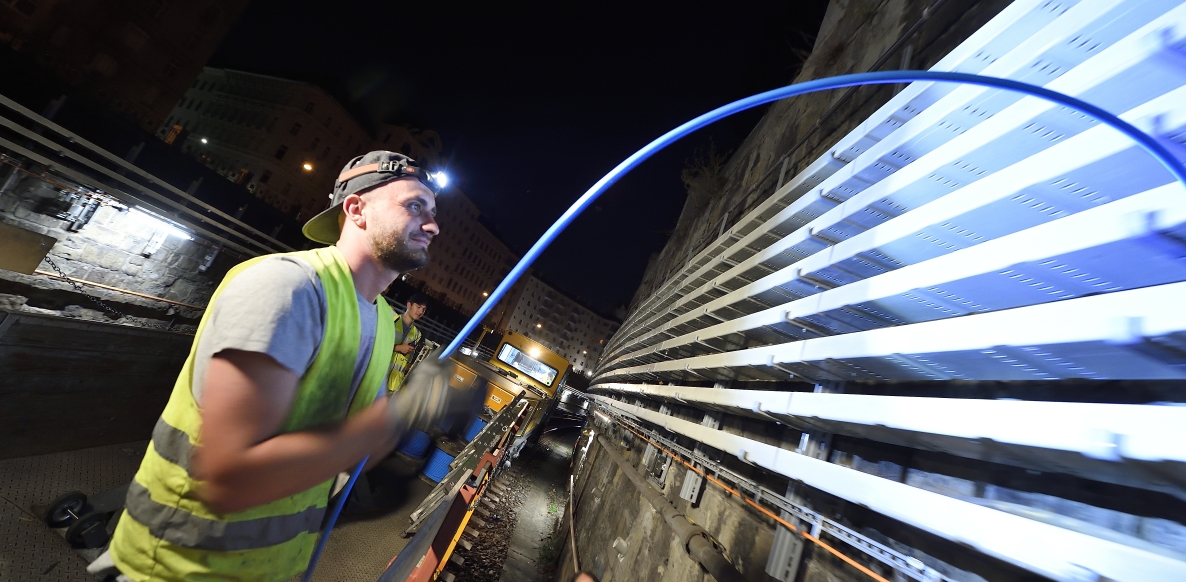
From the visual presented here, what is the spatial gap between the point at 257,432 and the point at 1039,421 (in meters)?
Answer: 1.89

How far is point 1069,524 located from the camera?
1.03 meters

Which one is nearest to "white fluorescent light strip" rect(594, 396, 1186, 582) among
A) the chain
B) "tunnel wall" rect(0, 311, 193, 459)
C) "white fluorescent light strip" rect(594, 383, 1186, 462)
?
"white fluorescent light strip" rect(594, 383, 1186, 462)

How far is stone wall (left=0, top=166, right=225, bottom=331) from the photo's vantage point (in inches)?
159

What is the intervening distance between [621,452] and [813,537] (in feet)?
14.3

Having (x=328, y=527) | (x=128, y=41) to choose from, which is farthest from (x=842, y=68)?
(x=128, y=41)

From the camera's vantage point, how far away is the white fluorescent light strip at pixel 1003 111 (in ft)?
3.48

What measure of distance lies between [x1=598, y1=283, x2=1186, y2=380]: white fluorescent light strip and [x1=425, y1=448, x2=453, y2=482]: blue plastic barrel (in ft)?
23.5

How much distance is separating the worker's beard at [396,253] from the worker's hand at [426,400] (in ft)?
1.49

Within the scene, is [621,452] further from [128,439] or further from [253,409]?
[128,439]

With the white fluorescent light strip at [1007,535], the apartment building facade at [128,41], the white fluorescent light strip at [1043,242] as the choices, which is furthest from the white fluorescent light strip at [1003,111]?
the apartment building facade at [128,41]

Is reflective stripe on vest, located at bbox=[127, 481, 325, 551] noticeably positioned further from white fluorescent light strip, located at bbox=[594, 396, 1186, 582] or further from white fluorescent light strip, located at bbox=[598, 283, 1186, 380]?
white fluorescent light strip, located at bbox=[598, 283, 1186, 380]

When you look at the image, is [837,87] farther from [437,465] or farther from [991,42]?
[437,465]

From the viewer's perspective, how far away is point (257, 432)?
1.08 meters

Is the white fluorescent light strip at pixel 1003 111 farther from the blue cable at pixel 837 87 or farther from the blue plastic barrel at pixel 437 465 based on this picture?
the blue plastic barrel at pixel 437 465
